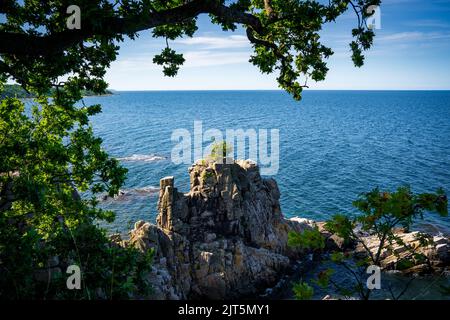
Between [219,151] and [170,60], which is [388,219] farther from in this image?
A: [219,151]

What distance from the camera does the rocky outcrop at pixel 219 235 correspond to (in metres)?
30.5

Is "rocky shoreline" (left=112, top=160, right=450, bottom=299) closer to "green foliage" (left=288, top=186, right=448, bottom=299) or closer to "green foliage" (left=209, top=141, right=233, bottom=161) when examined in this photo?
"green foliage" (left=209, top=141, right=233, bottom=161)

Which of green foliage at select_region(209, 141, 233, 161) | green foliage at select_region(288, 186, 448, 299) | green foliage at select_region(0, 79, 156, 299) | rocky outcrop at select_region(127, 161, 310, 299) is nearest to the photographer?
green foliage at select_region(288, 186, 448, 299)

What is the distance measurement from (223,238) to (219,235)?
62 centimetres

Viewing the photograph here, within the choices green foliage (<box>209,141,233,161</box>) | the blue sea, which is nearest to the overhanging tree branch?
green foliage (<box>209,141,233,161</box>)

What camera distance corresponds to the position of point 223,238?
3366 cm

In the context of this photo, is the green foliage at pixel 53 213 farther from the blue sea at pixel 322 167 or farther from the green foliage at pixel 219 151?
the blue sea at pixel 322 167

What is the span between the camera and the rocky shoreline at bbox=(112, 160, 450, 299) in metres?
30.5

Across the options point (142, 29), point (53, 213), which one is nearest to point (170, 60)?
point (142, 29)

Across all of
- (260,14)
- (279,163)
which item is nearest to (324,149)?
(279,163)

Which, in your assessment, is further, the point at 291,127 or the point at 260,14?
the point at 291,127
